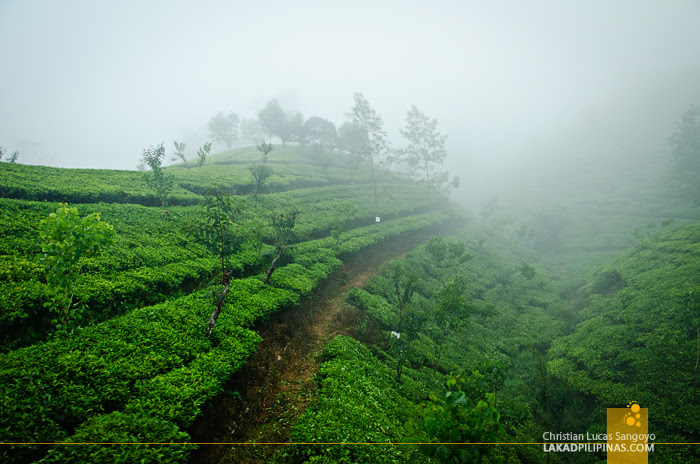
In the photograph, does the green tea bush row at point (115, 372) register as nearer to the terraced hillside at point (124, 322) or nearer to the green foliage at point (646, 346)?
the terraced hillside at point (124, 322)

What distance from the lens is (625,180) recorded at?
66688 mm

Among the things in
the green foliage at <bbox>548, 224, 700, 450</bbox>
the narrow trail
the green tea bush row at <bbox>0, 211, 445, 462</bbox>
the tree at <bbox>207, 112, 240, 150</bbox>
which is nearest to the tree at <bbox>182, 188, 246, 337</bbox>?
the green tea bush row at <bbox>0, 211, 445, 462</bbox>

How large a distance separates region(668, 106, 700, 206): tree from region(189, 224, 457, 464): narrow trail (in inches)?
2612

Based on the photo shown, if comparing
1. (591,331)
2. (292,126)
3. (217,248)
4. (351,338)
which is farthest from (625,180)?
(217,248)

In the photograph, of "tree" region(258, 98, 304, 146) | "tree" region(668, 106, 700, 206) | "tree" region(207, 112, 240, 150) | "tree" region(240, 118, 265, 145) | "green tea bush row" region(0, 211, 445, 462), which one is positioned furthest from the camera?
"tree" region(240, 118, 265, 145)

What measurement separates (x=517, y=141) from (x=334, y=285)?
167353mm

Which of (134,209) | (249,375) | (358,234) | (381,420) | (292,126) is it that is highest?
(292,126)

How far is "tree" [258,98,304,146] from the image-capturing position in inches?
2530

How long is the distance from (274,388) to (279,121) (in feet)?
218

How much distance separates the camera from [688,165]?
5262 centimetres

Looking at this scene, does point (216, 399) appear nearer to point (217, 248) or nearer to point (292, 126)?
point (217, 248)

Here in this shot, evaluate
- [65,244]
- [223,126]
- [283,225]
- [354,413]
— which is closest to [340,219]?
[283,225]

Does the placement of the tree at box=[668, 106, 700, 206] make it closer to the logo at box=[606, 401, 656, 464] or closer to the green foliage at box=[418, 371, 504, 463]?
the logo at box=[606, 401, 656, 464]

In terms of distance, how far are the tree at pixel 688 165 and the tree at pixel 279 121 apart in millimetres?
76199
